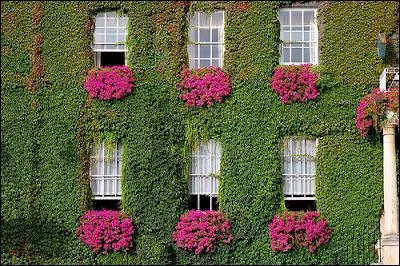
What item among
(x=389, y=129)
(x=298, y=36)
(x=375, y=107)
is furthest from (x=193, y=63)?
(x=389, y=129)

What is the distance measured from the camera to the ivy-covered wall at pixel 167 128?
58.2ft

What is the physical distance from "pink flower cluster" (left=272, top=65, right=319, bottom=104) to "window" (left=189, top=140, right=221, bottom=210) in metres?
2.10

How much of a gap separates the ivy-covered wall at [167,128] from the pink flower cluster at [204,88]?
233mm

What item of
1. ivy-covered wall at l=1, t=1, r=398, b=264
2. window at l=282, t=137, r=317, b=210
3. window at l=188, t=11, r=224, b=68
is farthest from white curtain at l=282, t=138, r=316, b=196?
window at l=188, t=11, r=224, b=68

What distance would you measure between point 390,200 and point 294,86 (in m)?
3.69

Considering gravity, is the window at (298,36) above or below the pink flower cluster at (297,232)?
above

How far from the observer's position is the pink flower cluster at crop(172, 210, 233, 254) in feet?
57.3

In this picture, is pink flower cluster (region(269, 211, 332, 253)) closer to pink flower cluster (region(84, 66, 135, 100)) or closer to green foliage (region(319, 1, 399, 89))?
green foliage (region(319, 1, 399, 89))

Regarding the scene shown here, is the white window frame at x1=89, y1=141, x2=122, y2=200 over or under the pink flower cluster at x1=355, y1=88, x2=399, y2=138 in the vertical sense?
under

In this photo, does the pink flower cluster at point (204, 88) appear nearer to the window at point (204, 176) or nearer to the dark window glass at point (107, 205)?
the window at point (204, 176)

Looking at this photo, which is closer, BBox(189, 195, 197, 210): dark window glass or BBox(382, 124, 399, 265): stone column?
BBox(382, 124, 399, 265): stone column

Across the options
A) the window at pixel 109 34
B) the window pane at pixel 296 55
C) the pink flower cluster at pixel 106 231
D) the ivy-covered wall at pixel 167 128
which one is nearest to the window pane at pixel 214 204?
the ivy-covered wall at pixel 167 128

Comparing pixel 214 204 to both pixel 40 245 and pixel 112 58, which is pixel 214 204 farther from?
pixel 112 58

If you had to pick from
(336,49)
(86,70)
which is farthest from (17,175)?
(336,49)
